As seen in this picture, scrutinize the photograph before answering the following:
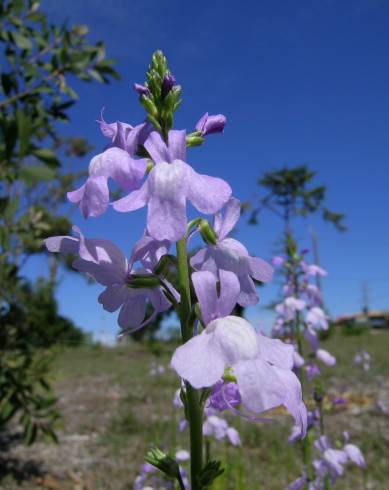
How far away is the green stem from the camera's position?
3.41 ft

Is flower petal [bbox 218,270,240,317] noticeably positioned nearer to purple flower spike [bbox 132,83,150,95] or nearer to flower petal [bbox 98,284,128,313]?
flower petal [bbox 98,284,128,313]

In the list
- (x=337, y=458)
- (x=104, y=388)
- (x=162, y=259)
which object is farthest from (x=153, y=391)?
(x=162, y=259)

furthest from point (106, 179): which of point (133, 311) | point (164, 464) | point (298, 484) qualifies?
point (298, 484)

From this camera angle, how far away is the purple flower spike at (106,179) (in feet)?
3.16

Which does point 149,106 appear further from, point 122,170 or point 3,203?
point 3,203

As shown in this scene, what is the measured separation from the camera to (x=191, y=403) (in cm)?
104

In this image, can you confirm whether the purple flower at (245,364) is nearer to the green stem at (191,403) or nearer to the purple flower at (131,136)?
the green stem at (191,403)

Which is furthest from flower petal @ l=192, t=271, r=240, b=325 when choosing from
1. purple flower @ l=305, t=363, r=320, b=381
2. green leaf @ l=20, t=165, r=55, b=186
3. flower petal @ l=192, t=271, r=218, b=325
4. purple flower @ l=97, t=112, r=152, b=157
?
purple flower @ l=305, t=363, r=320, b=381

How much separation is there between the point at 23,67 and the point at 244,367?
2.63 m

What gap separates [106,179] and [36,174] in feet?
5.07

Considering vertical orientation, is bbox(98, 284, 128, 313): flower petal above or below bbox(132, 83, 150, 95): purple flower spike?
below

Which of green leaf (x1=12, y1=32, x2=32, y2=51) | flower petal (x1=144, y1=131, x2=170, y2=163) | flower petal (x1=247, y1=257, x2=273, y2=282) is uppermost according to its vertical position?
green leaf (x1=12, y1=32, x2=32, y2=51)

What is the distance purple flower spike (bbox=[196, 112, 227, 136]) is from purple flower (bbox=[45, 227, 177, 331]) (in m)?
0.35

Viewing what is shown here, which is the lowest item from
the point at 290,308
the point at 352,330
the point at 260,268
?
the point at 260,268
